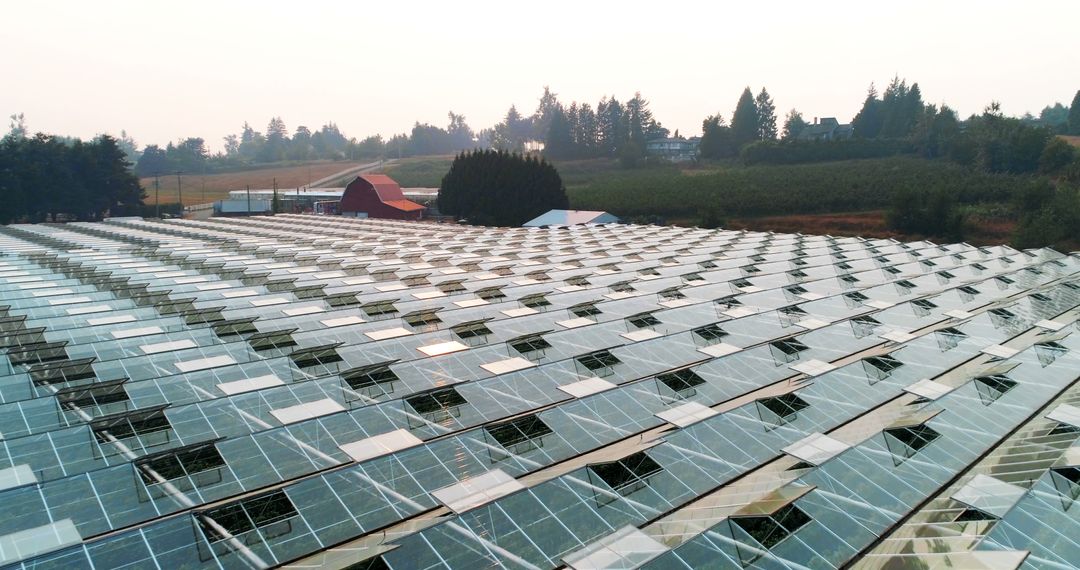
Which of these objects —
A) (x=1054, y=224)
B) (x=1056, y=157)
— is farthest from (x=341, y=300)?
(x=1056, y=157)

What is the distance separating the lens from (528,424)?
71.1 ft

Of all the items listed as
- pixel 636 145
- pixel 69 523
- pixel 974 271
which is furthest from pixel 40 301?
pixel 636 145

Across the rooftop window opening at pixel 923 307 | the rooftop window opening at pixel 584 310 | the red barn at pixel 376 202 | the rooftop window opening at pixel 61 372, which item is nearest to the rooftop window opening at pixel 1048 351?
the rooftop window opening at pixel 923 307

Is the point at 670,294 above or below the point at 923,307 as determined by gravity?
above

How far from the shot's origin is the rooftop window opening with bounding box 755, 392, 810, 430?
22.7m

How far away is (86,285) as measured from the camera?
40188mm

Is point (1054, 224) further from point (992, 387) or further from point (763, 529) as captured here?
point (763, 529)

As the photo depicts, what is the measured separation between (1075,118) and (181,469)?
211329mm

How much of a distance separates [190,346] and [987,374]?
33434 millimetres

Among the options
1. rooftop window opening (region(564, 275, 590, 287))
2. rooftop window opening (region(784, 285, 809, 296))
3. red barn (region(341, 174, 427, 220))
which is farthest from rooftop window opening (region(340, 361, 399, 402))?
red barn (region(341, 174, 427, 220))

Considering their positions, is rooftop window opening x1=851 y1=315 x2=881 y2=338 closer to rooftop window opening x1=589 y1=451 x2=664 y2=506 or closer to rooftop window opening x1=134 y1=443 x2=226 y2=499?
rooftop window opening x1=589 y1=451 x2=664 y2=506

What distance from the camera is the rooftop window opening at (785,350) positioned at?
2967cm

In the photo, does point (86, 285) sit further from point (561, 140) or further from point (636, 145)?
point (561, 140)

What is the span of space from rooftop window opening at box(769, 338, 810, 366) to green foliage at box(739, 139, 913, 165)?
13000 cm
